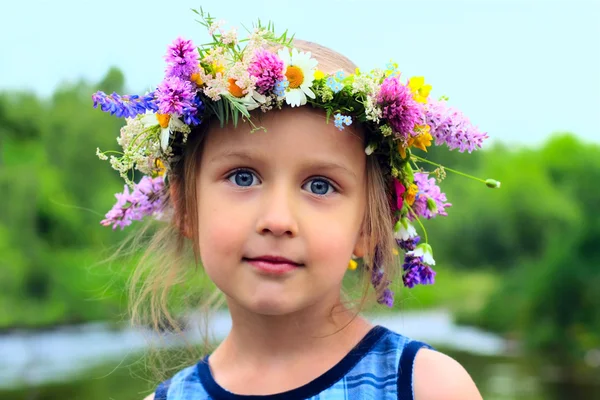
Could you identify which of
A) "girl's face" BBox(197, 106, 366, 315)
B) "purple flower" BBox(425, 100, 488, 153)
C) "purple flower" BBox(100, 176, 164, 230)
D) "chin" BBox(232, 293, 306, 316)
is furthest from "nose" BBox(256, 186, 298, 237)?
"purple flower" BBox(100, 176, 164, 230)

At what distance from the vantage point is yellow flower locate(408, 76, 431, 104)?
166 centimetres

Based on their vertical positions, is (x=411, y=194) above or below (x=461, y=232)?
below

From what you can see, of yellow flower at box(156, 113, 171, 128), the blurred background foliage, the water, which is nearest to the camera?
yellow flower at box(156, 113, 171, 128)

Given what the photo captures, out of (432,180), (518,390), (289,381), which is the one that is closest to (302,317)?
(289,381)

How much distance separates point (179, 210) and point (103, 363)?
1031 centimetres

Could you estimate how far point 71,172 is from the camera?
1041cm

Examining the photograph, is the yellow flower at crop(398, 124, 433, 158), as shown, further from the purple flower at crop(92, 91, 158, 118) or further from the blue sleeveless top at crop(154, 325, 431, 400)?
the purple flower at crop(92, 91, 158, 118)

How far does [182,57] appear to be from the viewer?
1.56 metres

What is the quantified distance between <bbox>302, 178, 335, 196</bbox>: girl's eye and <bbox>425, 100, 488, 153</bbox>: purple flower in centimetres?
33

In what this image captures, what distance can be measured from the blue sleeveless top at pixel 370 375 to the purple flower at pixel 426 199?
13.7 inches

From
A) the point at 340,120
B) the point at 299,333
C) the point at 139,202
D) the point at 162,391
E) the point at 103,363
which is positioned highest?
the point at 340,120

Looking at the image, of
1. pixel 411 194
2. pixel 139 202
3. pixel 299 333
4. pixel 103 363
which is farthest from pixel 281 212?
pixel 103 363

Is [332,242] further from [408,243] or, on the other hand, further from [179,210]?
[179,210]

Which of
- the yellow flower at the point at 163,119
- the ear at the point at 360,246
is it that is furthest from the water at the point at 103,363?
the yellow flower at the point at 163,119
